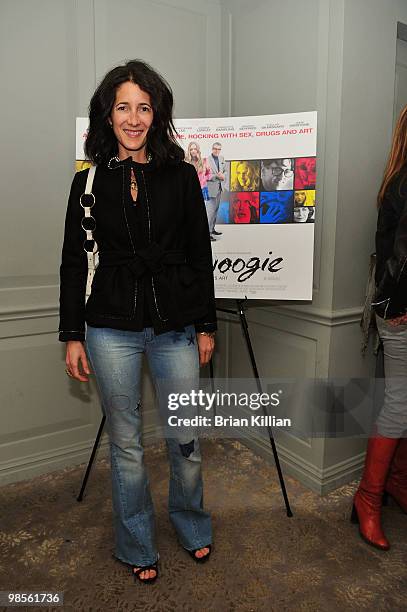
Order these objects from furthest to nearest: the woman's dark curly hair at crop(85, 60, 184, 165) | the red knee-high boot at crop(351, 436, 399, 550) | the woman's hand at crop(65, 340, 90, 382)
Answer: the red knee-high boot at crop(351, 436, 399, 550)
the woman's hand at crop(65, 340, 90, 382)
the woman's dark curly hair at crop(85, 60, 184, 165)

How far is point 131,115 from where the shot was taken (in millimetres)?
1453

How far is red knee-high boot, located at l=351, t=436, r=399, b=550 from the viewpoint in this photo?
1848mm

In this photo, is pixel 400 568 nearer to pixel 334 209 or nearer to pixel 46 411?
pixel 334 209

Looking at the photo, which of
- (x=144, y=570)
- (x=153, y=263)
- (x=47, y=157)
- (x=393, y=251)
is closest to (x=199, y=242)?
(x=153, y=263)

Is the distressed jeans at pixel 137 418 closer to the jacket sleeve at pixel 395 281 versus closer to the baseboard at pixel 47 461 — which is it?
the jacket sleeve at pixel 395 281

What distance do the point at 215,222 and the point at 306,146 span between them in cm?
48

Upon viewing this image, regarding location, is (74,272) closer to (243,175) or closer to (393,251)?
(243,175)

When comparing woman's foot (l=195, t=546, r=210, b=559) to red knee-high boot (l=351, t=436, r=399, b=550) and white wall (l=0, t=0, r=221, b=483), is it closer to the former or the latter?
red knee-high boot (l=351, t=436, r=399, b=550)

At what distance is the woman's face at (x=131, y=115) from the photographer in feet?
4.76

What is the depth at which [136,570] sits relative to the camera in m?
1.66

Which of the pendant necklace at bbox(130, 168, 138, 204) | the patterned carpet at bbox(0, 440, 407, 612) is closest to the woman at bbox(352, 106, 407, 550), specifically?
the patterned carpet at bbox(0, 440, 407, 612)

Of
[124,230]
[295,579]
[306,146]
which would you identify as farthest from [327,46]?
[295,579]

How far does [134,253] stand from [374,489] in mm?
1330

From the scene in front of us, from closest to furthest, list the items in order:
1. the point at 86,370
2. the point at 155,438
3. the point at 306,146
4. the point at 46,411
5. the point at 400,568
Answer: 1. the point at 86,370
2. the point at 400,568
3. the point at 306,146
4. the point at 46,411
5. the point at 155,438
